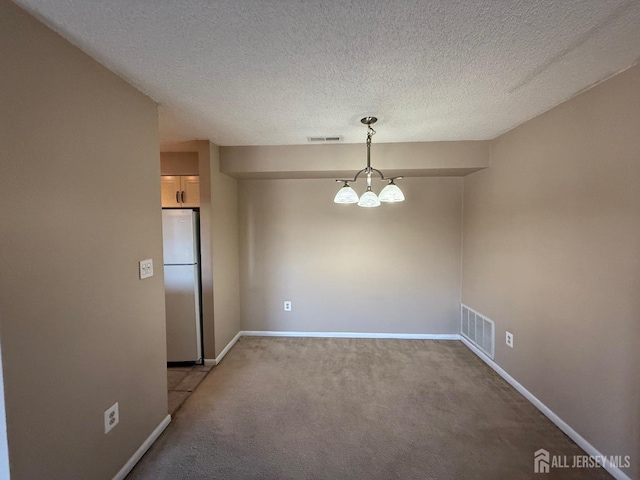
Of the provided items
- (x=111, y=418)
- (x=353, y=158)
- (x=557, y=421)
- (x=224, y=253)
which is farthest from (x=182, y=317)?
(x=557, y=421)

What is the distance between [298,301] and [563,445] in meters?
2.73

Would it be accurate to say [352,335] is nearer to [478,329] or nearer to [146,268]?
[478,329]

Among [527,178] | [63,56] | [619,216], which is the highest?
[63,56]

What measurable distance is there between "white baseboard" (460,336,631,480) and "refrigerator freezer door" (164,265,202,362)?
313 cm

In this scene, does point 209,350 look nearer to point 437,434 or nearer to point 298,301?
point 298,301

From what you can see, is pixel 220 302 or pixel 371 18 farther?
pixel 220 302

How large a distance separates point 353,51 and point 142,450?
2.72m

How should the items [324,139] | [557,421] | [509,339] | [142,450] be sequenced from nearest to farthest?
[142,450] → [557,421] → [509,339] → [324,139]

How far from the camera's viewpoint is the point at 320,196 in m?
3.59

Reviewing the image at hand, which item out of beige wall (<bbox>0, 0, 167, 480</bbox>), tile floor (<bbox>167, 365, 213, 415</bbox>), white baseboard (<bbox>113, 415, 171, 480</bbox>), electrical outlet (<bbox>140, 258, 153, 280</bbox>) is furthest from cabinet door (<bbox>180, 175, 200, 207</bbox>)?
white baseboard (<bbox>113, 415, 171, 480</bbox>)

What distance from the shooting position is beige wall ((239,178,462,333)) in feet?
11.6

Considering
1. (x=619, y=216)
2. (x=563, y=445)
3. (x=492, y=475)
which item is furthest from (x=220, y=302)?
(x=619, y=216)

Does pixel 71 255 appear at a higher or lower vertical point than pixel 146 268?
higher

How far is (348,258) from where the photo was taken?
3.64 metres
